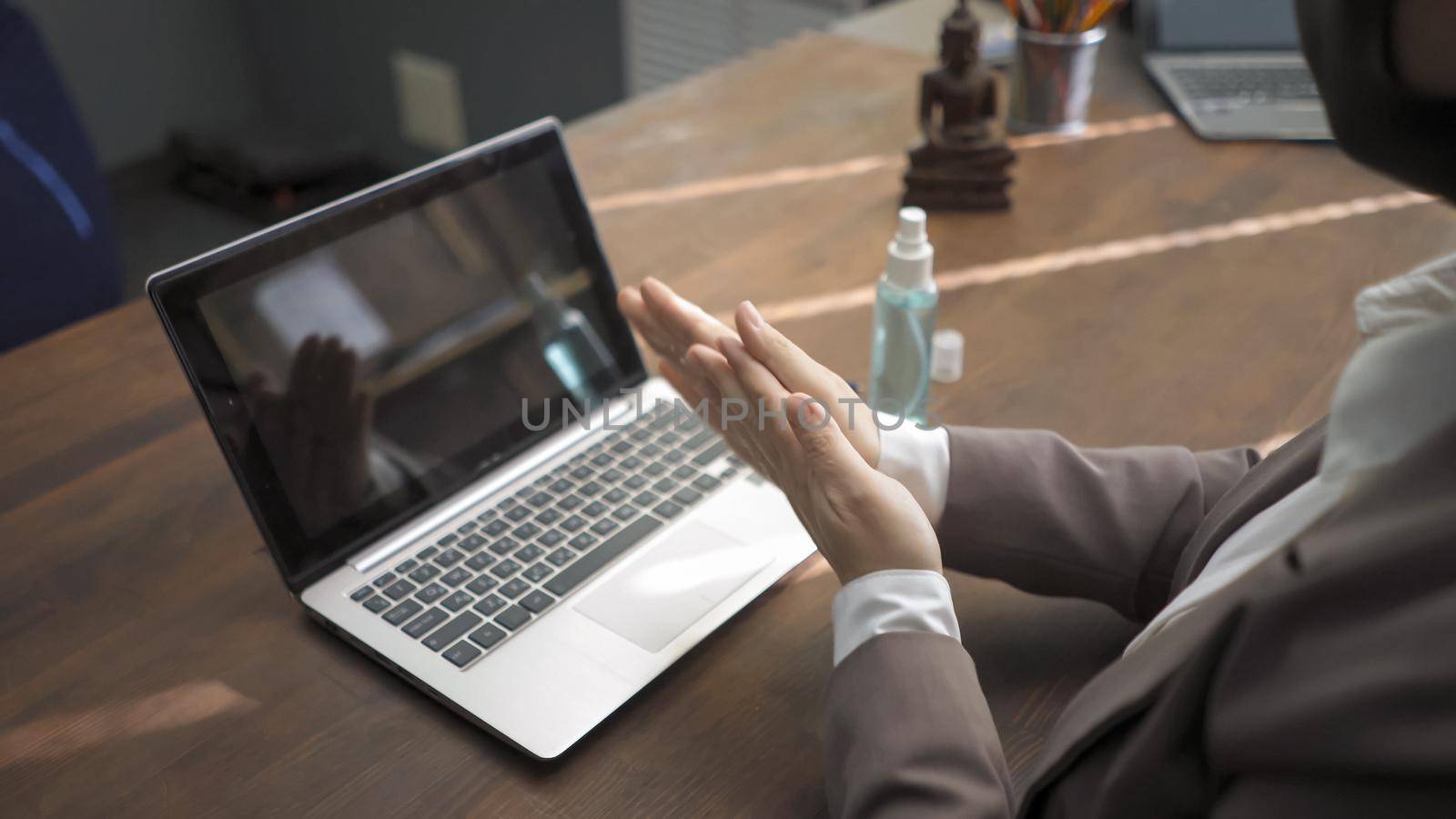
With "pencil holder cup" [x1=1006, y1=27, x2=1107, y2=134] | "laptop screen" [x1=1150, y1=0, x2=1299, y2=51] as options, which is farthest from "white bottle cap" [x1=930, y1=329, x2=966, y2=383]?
"laptop screen" [x1=1150, y1=0, x2=1299, y2=51]

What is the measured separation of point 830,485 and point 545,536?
22 centimetres

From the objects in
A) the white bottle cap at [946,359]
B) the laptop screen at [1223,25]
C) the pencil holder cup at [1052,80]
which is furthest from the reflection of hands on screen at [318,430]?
the laptop screen at [1223,25]

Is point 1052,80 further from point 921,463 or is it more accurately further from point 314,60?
point 314,60

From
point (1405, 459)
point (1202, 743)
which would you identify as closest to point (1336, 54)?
point (1405, 459)

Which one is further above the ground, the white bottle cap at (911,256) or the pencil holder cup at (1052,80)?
the white bottle cap at (911,256)

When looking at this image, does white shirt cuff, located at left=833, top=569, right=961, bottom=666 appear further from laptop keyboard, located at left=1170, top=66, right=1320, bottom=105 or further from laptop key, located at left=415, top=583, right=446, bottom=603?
laptop keyboard, located at left=1170, top=66, right=1320, bottom=105

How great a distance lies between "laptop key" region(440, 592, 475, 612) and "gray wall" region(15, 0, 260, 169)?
235 cm

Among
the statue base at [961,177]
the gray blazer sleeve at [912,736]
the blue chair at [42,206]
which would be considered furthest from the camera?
the blue chair at [42,206]

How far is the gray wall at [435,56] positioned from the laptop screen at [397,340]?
6.34 feet

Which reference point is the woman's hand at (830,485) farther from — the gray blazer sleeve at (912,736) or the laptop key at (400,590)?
the laptop key at (400,590)

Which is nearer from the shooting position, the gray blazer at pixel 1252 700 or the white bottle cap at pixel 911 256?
the gray blazer at pixel 1252 700

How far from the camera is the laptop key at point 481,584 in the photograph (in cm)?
76

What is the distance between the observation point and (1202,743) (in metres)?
0.50

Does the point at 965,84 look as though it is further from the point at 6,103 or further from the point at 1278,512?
the point at 6,103
